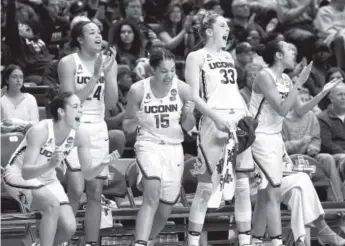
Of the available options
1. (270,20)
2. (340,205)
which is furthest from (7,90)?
(270,20)

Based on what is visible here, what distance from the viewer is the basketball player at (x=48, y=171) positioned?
916 cm

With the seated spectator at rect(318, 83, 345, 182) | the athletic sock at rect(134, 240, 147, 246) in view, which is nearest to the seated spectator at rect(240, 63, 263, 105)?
the seated spectator at rect(318, 83, 345, 182)

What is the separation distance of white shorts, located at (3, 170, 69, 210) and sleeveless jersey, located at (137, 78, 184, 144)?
2.98 ft

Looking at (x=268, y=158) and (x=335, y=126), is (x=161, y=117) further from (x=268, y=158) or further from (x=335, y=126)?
(x=335, y=126)

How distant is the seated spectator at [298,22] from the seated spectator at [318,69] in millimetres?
160

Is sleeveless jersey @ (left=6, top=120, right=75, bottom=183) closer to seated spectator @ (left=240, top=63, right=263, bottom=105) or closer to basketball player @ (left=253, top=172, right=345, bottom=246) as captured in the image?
basketball player @ (left=253, top=172, right=345, bottom=246)

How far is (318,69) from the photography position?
1405 centimetres

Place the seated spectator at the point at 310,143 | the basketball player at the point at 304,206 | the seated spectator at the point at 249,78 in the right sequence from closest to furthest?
the basketball player at the point at 304,206
the seated spectator at the point at 310,143
the seated spectator at the point at 249,78

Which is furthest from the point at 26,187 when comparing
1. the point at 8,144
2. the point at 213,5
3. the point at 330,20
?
the point at 330,20

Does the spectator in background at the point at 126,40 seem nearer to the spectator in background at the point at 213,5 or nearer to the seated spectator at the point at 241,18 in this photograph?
the seated spectator at the point at 241,18

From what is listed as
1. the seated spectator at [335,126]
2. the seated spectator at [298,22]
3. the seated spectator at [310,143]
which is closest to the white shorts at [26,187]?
the seated spectator at [310,143]

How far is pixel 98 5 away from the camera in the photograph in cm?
1448

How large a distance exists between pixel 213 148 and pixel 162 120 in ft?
1.59

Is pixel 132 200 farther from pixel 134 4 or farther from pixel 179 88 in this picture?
pixel 134 4
